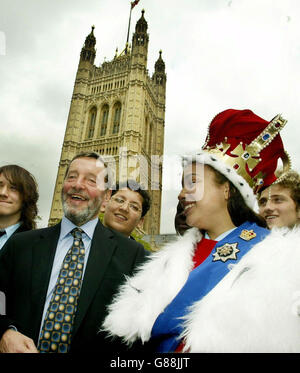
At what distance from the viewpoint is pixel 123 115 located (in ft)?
134

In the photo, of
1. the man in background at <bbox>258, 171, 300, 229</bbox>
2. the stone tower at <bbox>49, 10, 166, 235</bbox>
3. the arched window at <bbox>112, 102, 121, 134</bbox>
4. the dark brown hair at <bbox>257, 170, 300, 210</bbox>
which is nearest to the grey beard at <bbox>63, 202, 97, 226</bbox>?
the man in background at <bbox>258, 171, 300, 229</bbox>

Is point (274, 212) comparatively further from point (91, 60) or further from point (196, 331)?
point (91, 60)

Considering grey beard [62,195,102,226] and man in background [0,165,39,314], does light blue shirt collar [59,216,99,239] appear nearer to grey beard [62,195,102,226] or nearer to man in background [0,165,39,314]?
grey beard [62,195,102,226]

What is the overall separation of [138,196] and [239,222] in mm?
2102

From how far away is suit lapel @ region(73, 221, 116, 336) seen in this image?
1905 millimetres

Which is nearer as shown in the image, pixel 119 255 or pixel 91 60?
pixel 119 255

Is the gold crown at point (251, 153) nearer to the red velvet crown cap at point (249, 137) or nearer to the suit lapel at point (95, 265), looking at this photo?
the red velvet crown cap at point (249, 137)

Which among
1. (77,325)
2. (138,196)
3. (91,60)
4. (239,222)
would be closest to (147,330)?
(77,325)

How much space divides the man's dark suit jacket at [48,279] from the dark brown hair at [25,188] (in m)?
0.84

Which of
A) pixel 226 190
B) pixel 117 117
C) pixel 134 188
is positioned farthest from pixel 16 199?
pixel 117 117

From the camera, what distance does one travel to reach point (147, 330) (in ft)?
4.86

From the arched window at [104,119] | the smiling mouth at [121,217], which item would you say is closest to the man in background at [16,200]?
the smiling mouth at [121,217]

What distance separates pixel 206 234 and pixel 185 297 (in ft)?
1.72

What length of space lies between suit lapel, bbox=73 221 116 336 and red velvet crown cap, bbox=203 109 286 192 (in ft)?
3.44
